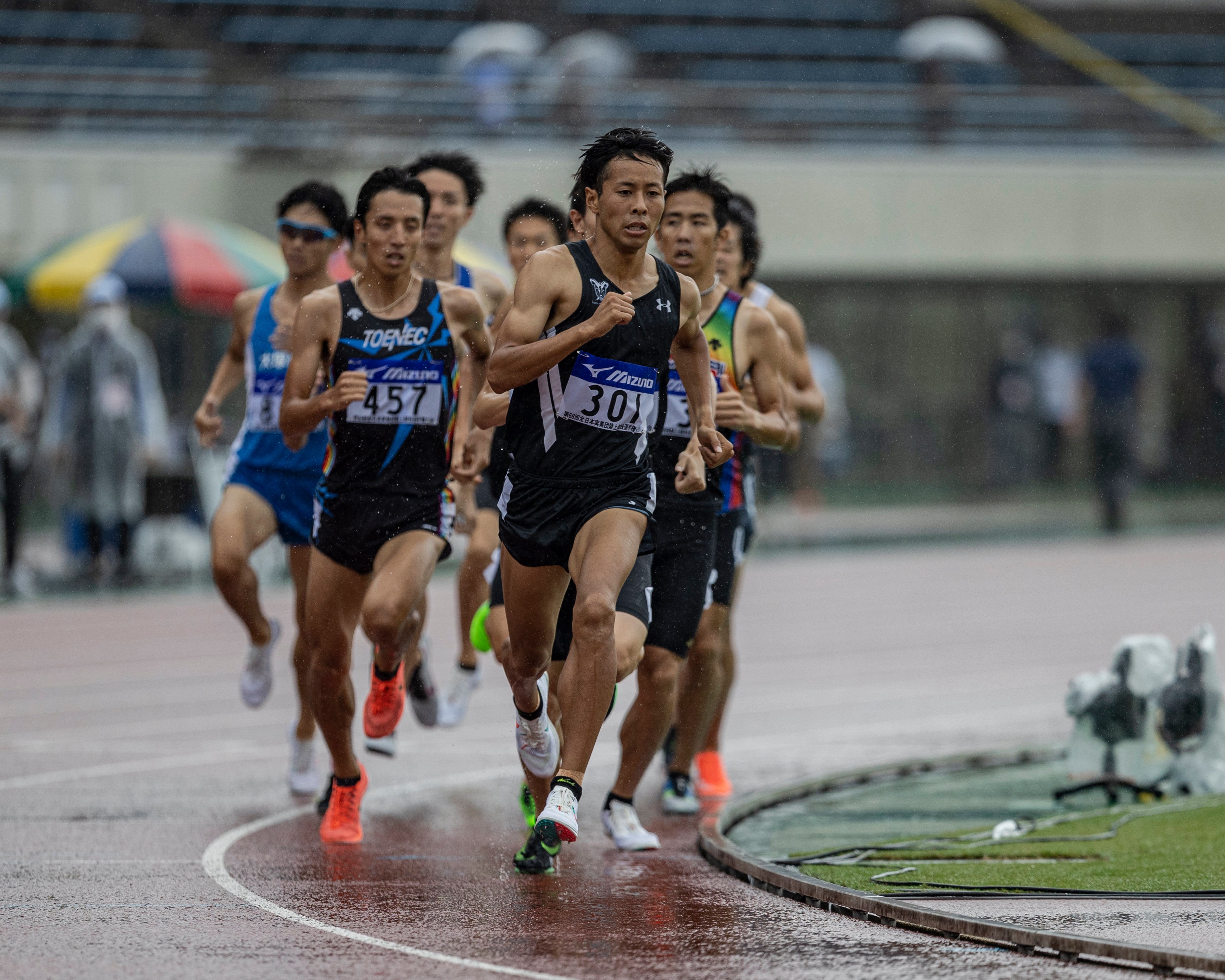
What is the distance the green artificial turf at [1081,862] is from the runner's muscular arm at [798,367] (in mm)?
2405

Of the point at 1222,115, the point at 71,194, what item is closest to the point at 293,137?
the point at 71,194

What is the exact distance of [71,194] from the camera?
26438mm

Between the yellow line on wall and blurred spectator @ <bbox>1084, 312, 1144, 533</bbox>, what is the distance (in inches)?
297

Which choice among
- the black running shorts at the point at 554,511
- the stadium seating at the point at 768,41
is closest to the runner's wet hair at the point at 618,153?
the black running shorts at the point at 554,511

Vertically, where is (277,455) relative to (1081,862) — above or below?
above

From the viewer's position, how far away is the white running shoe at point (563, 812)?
6438 millimetres

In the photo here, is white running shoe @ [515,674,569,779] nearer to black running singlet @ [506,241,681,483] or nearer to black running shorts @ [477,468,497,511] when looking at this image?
black running singlet @ [506,241,681,483]

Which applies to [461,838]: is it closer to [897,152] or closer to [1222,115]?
[897,152]

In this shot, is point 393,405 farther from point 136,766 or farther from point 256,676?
point 136,766

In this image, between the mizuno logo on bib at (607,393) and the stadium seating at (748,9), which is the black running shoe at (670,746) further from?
the stadium seating at (748,9)

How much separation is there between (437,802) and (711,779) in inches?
48.6

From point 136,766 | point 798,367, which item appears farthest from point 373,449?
point 136,766

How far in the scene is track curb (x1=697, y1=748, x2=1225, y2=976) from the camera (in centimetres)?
538

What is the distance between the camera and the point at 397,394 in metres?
7.61
